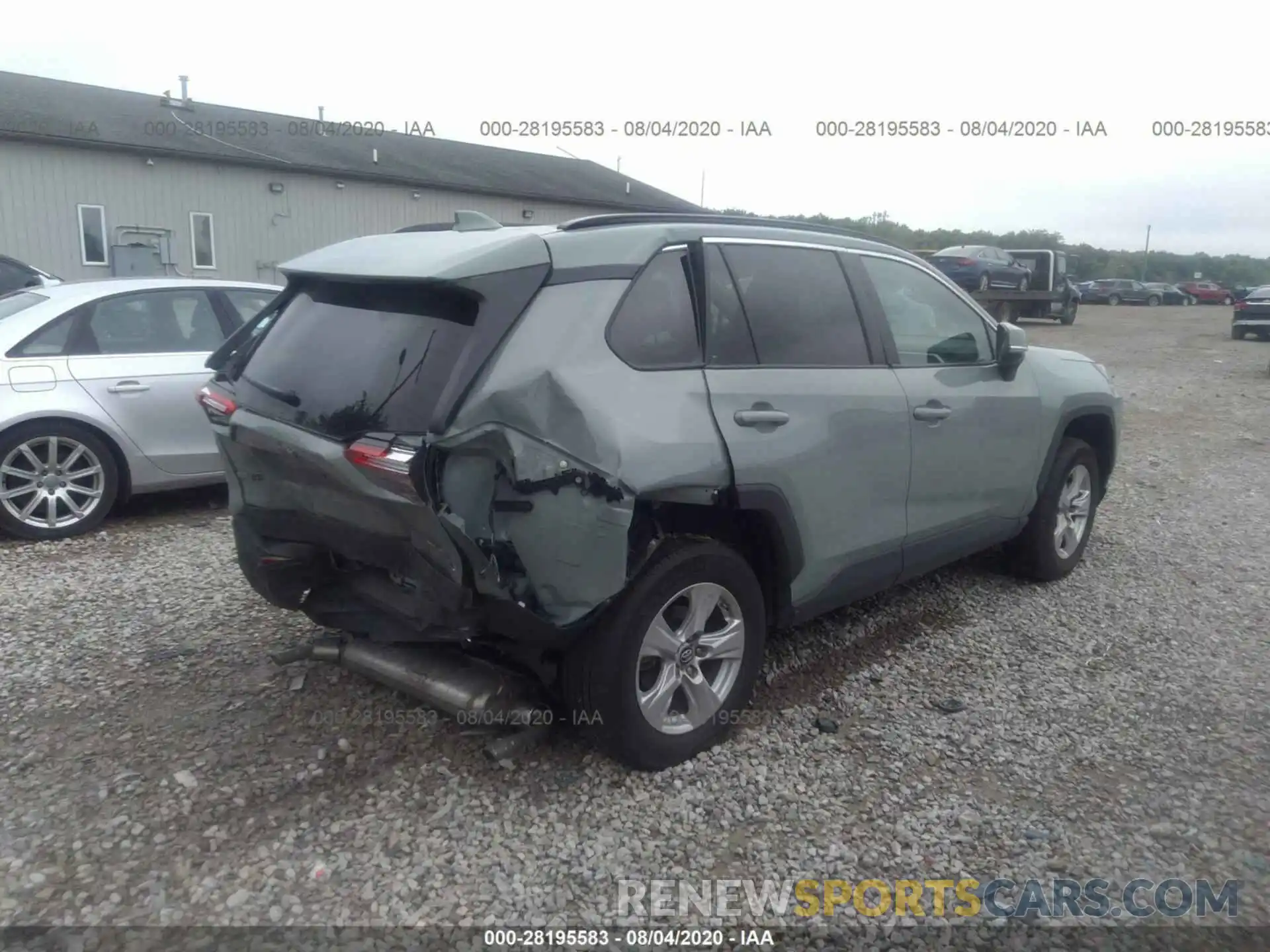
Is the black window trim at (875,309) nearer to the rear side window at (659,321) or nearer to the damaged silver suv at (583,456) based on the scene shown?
the damaged silver suv at (583,456)

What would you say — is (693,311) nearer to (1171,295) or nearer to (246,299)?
(246,299)

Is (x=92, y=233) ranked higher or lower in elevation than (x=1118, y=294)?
higher

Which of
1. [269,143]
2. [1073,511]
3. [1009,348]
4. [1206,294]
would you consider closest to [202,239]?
[269,143]

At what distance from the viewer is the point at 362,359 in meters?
3.17

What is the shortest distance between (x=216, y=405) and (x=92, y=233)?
67.3ft

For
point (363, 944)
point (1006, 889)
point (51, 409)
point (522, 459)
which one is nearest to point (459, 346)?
point (522, 459)

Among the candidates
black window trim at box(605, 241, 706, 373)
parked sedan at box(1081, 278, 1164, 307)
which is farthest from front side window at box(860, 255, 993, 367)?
parked sedan at box(1081, 278, 1164, 307)

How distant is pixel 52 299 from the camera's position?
6121mm

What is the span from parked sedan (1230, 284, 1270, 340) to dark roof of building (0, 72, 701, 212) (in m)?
14.3

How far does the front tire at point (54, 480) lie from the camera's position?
18.9ft

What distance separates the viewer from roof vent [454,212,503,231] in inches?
143

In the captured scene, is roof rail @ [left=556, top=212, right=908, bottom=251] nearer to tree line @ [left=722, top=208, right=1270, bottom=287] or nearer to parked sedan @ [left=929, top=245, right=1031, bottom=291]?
parked sedan @ [left=929, top=245, right=1031, bottom=291]

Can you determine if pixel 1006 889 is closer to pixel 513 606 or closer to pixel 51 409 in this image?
pixel 513 606

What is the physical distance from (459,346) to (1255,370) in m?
19.6
